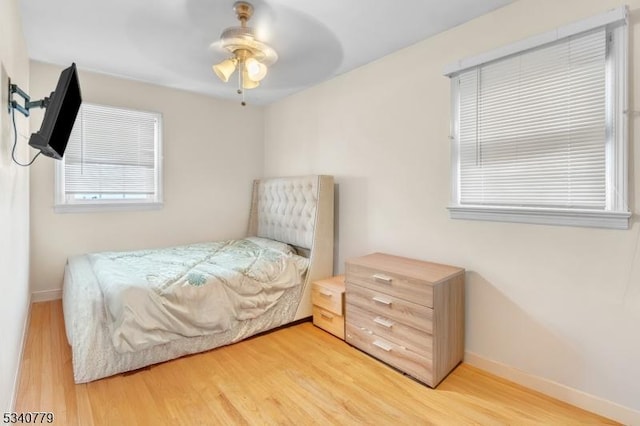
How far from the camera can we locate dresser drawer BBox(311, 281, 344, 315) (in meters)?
2.83

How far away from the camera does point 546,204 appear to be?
2047mm

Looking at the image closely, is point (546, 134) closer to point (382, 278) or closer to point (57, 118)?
point (382, 278)

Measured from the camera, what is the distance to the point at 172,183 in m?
4.02

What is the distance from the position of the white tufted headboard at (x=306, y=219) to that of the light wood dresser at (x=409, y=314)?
2.07 feet

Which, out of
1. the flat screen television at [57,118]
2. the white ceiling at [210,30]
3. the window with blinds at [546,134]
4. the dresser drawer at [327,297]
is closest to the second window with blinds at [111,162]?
the white ceiling at [210,30]

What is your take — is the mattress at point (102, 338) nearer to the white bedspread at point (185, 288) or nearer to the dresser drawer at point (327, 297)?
the white bedspread at point (185, 288)

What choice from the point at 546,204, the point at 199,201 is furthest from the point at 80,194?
the point at 546,204

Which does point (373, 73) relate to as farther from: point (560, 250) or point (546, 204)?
point (560, 250)

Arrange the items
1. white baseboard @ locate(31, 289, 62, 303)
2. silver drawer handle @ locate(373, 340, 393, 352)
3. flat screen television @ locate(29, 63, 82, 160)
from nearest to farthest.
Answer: flat screen television @ locate(29, 63, 82, 160), silver drawer handle @ locate(373, 340, 393, 352), white baseboard @ locate(31, 289, 62, 303)

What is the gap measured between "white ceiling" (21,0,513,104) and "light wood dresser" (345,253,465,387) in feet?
5.96

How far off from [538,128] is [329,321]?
2.18m

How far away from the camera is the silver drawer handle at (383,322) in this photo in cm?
238

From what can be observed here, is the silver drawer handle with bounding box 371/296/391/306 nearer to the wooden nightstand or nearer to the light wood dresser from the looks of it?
the light wood dresser

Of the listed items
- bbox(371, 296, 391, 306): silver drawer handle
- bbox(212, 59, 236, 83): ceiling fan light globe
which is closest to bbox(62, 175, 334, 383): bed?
bbox(371, 296, 391, 306): silver drawer handle
